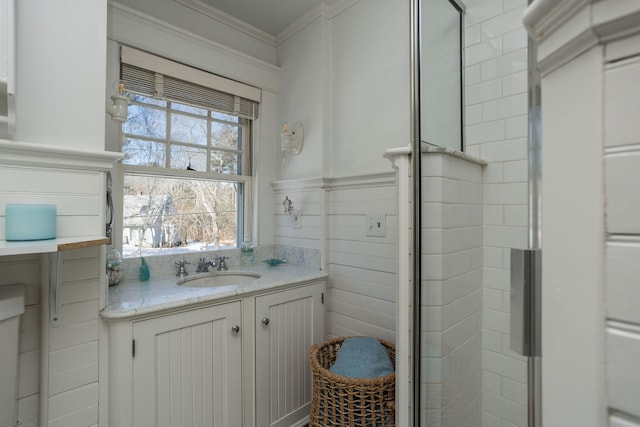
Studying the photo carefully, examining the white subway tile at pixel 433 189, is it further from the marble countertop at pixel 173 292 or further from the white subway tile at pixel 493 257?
the marble countertop at pixel 173 292

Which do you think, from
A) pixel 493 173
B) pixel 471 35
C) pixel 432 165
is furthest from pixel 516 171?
pixel 471 35

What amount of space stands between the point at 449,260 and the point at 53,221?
1352mm

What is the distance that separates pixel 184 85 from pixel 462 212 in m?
1.76

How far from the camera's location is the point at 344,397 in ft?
4.04

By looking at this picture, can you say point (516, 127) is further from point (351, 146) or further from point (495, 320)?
point (351, 146)

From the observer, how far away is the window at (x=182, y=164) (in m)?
1.74

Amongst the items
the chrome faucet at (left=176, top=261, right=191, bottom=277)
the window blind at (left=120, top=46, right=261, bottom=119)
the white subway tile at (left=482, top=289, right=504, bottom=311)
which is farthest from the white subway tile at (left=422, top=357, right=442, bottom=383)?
the window blind at (left=120, top=46, right=261, bottom=119)

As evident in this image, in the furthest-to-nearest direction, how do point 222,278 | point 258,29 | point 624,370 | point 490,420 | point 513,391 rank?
point 258,29 → point 222,278 → point 490,420 → point 513,391 → point 624,370

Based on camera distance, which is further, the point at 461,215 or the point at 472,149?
the point at 472,149

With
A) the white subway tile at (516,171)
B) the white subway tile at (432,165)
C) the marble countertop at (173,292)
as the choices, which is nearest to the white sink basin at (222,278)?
the marble countertop at (173,292)

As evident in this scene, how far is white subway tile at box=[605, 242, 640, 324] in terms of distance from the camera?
310 millimetres

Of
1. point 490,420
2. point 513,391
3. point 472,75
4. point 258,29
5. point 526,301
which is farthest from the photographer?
point 258,29

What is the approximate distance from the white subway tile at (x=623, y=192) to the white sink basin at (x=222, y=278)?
1.68m

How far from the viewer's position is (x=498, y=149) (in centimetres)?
129
